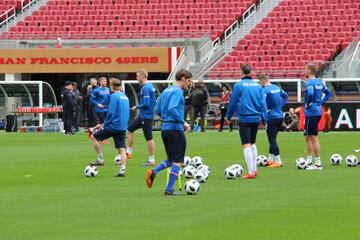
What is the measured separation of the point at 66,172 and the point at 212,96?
2737 centimetres

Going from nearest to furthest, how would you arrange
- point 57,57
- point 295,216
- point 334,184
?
point 295,216 → point 334,184 → point 57,57

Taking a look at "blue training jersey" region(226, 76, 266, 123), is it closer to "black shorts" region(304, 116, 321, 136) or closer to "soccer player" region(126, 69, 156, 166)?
"black shorts" region(304, 116, 321, 136)

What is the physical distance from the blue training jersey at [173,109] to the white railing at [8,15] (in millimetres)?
43121

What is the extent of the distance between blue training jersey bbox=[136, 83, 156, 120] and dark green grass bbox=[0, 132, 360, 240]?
3.89 feet

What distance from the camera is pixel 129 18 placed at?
187 feet

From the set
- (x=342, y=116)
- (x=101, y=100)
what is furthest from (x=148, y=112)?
(x=342, y=116)

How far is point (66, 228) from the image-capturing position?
40.7ft

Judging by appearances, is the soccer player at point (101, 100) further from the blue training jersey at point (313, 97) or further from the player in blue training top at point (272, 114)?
the blue training jersey at point (313, 97)

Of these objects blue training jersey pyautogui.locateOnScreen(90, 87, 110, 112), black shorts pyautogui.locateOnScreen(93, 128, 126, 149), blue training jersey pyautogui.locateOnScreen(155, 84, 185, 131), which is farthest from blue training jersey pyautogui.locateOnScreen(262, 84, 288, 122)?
blue training jersey pyautogui.locateOnScreen(90, 87, 110, 112)

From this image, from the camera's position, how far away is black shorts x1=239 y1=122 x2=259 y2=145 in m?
19.7

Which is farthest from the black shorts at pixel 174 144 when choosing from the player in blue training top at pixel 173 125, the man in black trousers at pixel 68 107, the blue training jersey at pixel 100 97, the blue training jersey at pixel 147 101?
the man in black trousers at pixel 68 107

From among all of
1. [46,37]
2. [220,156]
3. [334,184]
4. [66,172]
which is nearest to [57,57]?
[46,37]

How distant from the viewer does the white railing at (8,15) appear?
58219mm

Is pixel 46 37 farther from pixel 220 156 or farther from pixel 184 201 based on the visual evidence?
pixel 184 201
